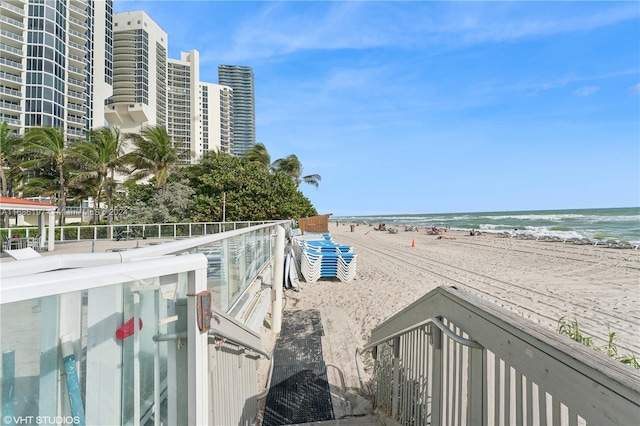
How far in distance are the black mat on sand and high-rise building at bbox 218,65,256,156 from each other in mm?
122868

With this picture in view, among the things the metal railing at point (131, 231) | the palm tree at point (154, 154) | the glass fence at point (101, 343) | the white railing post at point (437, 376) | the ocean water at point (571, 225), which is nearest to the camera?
the glass fence at point (101, 343)

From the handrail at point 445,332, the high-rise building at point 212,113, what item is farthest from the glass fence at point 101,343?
the high-rise building at point 212,113

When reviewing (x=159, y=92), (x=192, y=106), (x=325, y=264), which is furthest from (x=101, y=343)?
(x=192, y=106)

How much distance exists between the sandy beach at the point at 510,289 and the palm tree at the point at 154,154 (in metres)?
18.9

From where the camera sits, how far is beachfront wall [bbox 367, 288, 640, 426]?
90 centimetres

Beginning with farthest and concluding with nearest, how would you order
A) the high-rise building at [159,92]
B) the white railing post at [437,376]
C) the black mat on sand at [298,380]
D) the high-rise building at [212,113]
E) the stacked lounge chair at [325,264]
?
the high-rise building at [212,113]
the high-rise building at [159,92]
the stacked lounge chair at [325,264]
the black mat on sand at [298,380]
the white railing post at [437,376]

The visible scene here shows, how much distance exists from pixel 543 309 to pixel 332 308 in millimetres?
5266

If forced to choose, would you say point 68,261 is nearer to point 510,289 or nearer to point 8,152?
point 510,289

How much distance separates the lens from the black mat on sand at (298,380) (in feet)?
12.5

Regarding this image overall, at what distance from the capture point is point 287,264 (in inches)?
388

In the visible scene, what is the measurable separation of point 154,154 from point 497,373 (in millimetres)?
28716

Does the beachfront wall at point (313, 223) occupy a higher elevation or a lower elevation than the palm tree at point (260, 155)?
lower

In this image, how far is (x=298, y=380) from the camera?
4.66m

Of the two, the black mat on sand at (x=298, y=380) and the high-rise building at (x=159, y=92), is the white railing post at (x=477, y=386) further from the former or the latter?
the high-rise building at (x=159, y=92)
